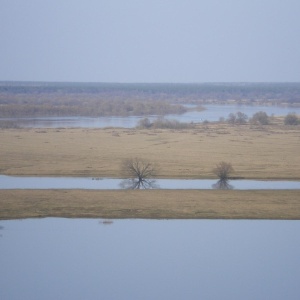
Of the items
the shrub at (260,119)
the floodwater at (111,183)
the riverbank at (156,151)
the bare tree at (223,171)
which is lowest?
the shrub at (260,119)

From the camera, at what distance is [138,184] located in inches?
1097

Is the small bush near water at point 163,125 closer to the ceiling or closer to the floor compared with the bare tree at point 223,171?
closer to the floor

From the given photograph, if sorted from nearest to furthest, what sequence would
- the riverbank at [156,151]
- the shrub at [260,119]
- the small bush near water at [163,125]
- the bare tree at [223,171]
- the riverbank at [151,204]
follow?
the riverbank at [151,204] < the bare tree at [223,171] < the riverbank at [156,151] < the small bush near water at [163,125] < the shrub at [260,119]

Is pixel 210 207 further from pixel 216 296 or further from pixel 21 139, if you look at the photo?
pixel 21 139

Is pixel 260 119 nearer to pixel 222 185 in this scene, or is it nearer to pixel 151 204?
pixel 222 185

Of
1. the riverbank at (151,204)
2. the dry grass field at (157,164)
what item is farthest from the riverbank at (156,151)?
the riverbank at (151,204)

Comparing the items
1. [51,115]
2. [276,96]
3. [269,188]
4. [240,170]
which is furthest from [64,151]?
[276,96]

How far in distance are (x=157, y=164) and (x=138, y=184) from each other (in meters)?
4.75

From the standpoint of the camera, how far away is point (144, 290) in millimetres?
15523

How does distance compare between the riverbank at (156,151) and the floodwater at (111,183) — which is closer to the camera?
the floodwater at (111,183)

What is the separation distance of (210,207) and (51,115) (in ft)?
191

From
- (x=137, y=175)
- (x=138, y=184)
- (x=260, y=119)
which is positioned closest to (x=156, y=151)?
(x=137, y=175)

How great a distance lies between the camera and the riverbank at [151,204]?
22.2m

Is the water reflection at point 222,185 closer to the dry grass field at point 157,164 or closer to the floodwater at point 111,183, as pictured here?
the floodwater at point 111,183
